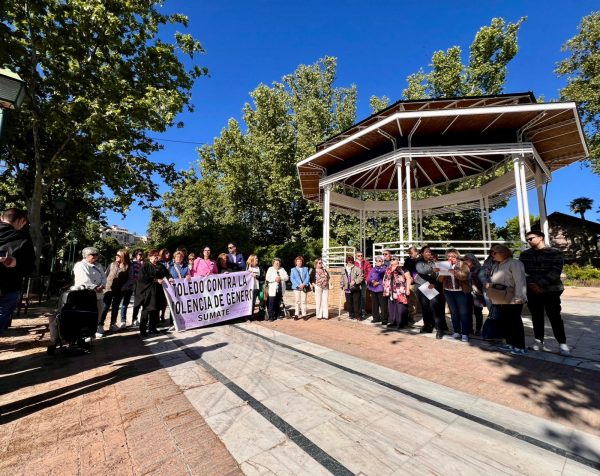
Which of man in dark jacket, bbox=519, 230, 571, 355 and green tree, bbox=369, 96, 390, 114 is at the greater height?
green tree, bbox=369, 96, 390, 114

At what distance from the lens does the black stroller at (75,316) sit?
4.47 meters

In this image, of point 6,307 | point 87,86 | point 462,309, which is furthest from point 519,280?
point 87,86

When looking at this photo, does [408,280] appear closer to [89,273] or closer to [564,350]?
[564,350]

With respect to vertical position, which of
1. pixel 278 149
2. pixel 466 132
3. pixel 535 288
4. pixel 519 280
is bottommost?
pixel 535 288

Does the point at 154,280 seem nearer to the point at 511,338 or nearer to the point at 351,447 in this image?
the point at 351,447

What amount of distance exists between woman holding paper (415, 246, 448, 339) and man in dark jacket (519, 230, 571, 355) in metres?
1.54

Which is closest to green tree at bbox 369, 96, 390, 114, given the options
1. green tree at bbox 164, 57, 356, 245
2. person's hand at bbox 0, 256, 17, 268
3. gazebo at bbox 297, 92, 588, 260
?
green tree at bbox 164, 57, 356, 245

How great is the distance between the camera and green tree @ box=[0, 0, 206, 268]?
9.48 m

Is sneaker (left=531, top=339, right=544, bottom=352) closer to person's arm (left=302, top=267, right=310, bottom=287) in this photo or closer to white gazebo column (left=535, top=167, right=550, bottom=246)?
person's arm (left=302, top=267, right=310, bottom=287)

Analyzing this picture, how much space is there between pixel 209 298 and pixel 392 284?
14.7 feet

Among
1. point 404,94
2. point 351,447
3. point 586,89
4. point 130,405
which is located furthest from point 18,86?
point 586,89

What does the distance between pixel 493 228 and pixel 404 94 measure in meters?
12.5

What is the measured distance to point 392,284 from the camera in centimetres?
671

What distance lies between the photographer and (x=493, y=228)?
21.4 metres
